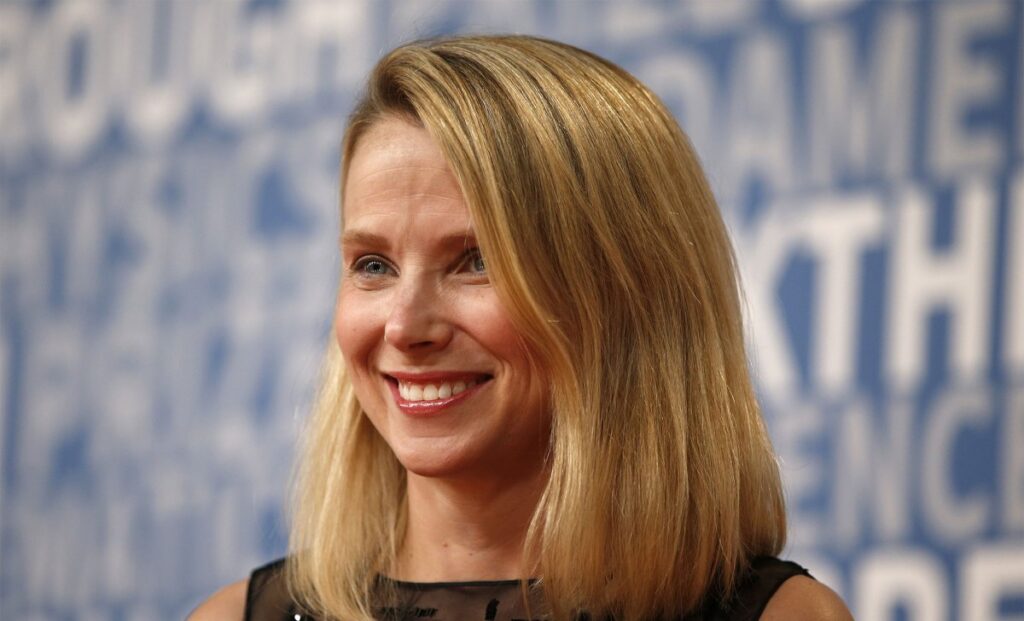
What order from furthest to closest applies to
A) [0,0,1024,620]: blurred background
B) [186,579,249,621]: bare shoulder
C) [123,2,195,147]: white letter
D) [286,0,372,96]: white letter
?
[123,2,195,147]: white letter
[286,0,372,96]: white letter
[0,0,1024,620]: blurred background
[186,579,249,621]: bare shoulder

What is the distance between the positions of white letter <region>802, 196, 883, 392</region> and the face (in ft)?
4.09

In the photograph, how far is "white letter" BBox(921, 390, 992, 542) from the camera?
288cm

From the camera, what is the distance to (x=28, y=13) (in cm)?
441

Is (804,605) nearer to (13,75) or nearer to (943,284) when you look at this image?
(943,284)

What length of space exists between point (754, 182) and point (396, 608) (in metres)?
1.48

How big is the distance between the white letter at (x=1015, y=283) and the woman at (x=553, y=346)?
1.01 metres

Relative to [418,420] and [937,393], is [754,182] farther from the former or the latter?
[418,420]

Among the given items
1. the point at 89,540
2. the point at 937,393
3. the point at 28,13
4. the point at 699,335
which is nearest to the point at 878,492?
the point at 937,393

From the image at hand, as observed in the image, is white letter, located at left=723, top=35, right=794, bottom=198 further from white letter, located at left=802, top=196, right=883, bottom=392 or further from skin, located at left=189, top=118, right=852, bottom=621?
skin, located at left=189, top=118, right=852, bottom=621

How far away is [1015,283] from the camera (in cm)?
288

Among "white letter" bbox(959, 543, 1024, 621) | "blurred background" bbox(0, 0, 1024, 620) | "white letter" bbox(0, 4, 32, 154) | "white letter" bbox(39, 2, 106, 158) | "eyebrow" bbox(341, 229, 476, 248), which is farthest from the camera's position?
"white letter" bbox(0, 4, 32, 154)

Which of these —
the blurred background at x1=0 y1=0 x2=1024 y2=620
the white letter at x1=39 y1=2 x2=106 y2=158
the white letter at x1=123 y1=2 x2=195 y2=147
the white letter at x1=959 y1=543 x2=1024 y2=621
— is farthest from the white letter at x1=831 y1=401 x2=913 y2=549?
the white letter at x1=39 y1=2 x2=106 y2=158

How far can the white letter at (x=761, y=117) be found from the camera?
3164 mm

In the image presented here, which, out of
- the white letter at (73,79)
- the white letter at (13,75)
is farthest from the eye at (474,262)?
the white letter at (13,75)
